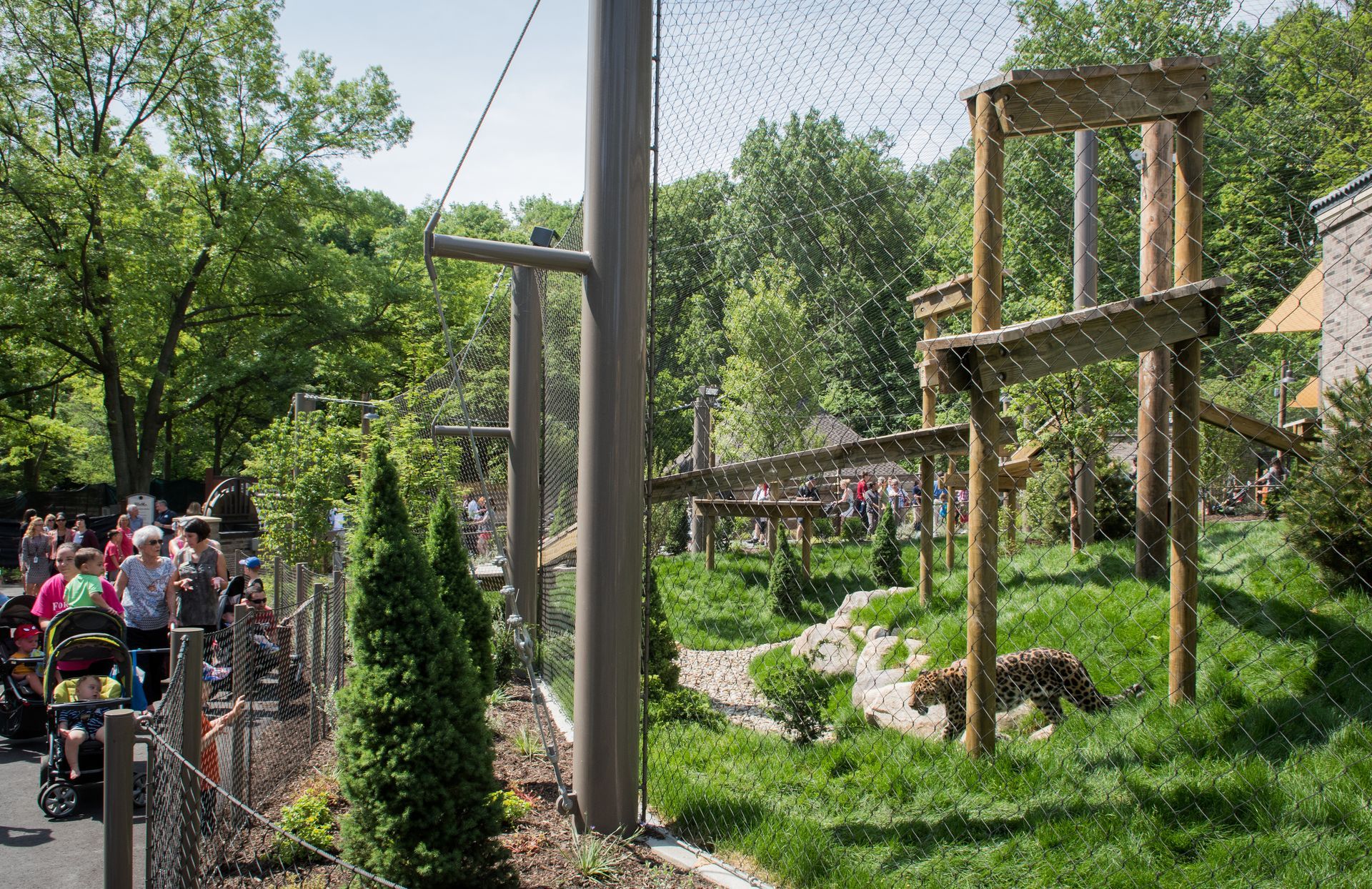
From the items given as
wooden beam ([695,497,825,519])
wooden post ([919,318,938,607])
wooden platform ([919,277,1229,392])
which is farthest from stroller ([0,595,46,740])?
wooden platform ([919,277,1229,392])

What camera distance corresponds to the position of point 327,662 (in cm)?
677

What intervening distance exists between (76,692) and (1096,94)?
658cm

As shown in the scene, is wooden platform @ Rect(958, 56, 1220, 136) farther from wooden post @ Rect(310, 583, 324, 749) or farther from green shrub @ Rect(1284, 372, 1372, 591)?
wooden post @ Rect(310, 583, 324, 749)

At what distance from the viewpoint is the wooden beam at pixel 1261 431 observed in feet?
14.7

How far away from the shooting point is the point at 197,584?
25.7ft

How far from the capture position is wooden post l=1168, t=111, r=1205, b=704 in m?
3.27

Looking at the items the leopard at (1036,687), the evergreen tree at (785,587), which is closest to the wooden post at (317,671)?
the leopard at (1036,687)

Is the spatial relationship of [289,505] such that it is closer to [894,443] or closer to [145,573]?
[145,573]

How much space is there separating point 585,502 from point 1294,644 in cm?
340

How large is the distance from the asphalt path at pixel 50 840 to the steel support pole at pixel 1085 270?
566 centimetres

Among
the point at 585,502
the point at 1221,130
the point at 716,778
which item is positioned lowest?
the point at 716,778

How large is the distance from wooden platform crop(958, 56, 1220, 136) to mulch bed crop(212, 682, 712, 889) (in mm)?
3203

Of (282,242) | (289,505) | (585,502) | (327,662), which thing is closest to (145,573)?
(327,662)

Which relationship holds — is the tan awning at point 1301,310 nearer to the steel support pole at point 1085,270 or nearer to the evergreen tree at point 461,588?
the steel support pole at point 1085,270
